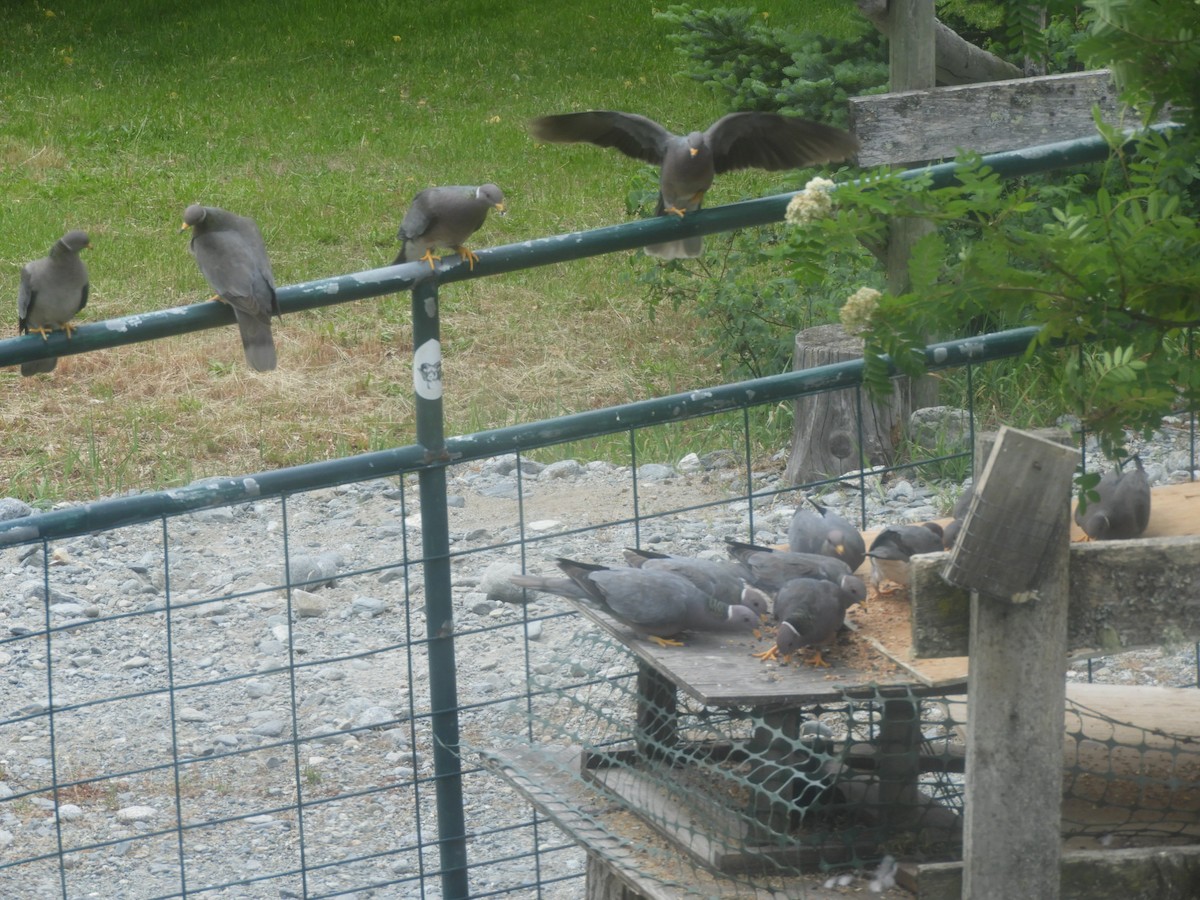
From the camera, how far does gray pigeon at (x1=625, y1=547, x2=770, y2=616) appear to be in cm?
263

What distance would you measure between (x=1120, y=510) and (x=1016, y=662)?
90cm

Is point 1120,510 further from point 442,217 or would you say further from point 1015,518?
point 442,217

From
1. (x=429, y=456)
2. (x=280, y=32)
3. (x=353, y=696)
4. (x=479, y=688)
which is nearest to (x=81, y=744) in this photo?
(x=353, y=696)

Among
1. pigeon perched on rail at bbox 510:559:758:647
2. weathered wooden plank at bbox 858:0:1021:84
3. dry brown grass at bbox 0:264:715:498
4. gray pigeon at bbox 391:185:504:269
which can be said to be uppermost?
weathered wooden plank at bbox 858:0:1021:84

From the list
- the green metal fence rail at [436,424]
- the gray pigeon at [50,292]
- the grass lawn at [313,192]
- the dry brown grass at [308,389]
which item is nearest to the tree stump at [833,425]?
the grass lawn at [313,192]

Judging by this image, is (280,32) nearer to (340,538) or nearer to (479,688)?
(340,538)

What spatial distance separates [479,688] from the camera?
478cm

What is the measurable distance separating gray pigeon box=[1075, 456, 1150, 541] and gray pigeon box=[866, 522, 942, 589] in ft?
0.85

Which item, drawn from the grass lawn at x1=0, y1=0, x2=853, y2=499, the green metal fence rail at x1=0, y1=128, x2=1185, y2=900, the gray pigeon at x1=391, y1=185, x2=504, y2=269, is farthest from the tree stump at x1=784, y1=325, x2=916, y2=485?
the green metal fence rail at x1=0, y1=128, x2=1185, y2=900

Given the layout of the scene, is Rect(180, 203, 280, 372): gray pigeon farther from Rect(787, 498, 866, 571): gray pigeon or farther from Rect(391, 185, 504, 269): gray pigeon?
Rect(787, 498, 866, 571): gray pigeon

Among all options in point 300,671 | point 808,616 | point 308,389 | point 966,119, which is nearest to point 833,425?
point 966,119

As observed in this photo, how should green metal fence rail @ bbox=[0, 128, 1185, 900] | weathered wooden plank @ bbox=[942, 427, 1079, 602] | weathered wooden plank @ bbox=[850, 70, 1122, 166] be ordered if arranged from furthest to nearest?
weathered wooden plank @ bbox=[850, 70, 1122, 166], green metal fence rail @ bbox=[0, 128, 1185, 900], weathered wooden plank @ bbox=[942, 427, 1079, 602]

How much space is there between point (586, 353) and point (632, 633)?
19.3 feet

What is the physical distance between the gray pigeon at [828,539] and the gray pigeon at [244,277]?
1.07m
